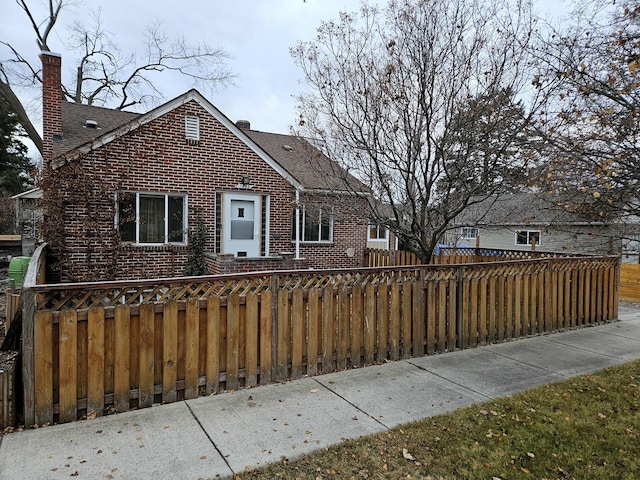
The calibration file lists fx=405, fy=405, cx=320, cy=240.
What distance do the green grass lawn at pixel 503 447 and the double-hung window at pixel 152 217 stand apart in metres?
8.95

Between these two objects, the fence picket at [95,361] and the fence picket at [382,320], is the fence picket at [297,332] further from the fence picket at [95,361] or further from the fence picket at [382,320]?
the fence picket at [95,361]

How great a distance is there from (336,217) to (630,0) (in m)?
5.81

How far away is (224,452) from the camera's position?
3275 mm

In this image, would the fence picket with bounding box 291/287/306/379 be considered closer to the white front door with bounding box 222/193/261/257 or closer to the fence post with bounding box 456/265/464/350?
the fence post with bounding box 456/265/464/350

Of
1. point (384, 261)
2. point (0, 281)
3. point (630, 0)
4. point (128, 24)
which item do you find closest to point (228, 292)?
point (630, 0)

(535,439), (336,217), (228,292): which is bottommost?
(535,439)

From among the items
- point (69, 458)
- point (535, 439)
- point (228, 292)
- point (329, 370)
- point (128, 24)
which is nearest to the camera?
point (69, 458)

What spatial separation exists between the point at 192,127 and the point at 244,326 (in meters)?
8.39

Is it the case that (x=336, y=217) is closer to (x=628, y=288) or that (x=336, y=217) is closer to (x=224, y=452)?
(x=224, y=452)

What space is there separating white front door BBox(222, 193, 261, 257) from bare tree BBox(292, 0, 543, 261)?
18.8 feet

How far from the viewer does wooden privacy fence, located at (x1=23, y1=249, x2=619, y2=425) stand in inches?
146

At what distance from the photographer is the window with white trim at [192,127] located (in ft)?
37.1

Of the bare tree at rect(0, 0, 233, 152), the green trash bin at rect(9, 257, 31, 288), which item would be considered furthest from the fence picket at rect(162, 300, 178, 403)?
the bare tree at rect(0, 0, 233, 152)

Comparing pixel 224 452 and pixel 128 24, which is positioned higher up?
pixel 128 24
